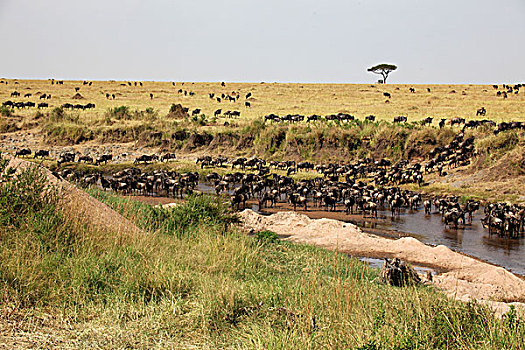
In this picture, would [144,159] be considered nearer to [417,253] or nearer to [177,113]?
[177,113]

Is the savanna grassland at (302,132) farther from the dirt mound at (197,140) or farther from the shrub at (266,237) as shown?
the shrub at (266,237)

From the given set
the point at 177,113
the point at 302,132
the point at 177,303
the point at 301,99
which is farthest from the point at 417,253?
the point at 301,99

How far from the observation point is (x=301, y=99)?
6228cm

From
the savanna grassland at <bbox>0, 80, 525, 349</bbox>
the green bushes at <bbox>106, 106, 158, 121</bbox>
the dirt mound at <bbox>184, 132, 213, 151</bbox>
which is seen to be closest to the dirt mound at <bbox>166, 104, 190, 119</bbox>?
the green bushes at <bbox>106, 106, 158, 121</bbox>

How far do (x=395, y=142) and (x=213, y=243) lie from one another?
74.2 feet

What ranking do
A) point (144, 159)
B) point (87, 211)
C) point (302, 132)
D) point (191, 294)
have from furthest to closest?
point (302, 132), point (144, 159), point (87, 211), point (191, 294)

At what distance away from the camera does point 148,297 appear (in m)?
6.12

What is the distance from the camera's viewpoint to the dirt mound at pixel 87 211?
26.0 ft

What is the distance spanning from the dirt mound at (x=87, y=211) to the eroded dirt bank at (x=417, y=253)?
4243 mm

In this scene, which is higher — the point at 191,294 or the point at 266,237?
the point at 191,294

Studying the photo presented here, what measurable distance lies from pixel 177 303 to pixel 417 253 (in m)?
8.65

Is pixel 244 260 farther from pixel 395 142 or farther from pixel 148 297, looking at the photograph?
pixel 395 142

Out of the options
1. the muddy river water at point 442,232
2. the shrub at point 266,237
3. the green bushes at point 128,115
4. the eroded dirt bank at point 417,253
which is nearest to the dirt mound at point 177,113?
the green bushes at point 128,115

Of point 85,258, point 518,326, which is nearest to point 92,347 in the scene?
point 85,258
